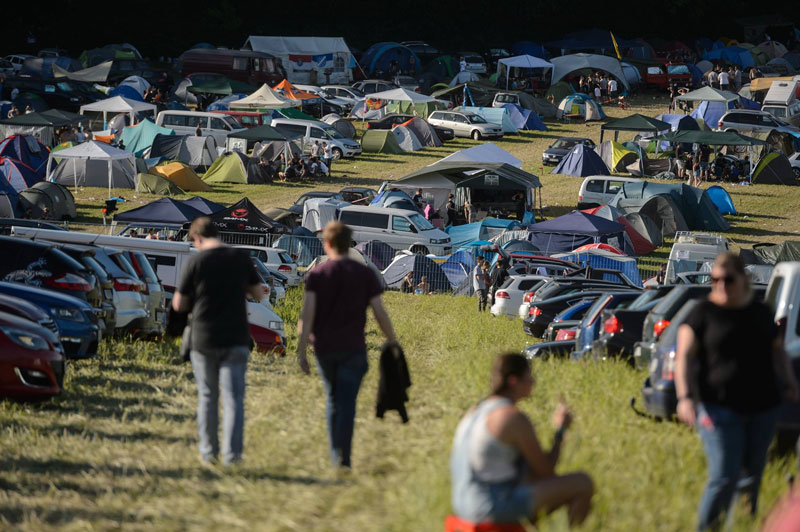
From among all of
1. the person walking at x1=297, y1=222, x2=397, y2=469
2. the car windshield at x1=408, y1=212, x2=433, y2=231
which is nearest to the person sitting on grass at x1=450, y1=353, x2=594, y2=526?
the person walking at x1=297, y1=222, x2=397, y2=469

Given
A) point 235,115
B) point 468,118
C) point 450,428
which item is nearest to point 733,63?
point 468,118

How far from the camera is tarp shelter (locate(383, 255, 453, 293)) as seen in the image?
1083 inches

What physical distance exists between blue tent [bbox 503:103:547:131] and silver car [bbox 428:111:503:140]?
71.0 inches

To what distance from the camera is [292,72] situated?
60969mm

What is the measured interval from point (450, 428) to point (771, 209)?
30446 mm

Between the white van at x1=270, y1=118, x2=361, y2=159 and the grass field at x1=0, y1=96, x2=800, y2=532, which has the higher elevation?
the white van at x1=270, y1=118, x2=361, y2=159

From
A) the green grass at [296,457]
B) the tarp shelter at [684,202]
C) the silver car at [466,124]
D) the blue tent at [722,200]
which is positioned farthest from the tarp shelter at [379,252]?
the silver car at [466,124]

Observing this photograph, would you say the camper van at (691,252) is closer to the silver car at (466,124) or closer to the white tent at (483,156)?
the white tent at (483,156)

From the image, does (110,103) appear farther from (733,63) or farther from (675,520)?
(675,520)

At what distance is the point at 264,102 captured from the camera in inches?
1866

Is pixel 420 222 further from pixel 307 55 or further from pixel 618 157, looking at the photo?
pixel 307 55

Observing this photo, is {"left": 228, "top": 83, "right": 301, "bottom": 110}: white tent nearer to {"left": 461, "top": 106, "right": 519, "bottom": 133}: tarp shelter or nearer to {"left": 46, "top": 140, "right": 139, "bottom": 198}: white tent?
{"left": 461, "top": 106, "right": 519, "bottom": 133}: tarp shelter

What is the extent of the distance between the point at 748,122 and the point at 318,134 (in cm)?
1725

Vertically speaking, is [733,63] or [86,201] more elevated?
[733,63]
